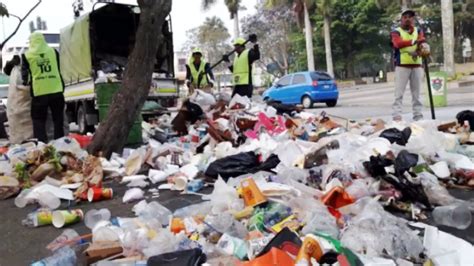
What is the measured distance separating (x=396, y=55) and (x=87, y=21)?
A: 6578 mm

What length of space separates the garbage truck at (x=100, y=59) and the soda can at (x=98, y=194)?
5.29 meters

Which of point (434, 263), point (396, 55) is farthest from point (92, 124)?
point (434, 263)

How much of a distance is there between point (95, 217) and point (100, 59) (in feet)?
26.2

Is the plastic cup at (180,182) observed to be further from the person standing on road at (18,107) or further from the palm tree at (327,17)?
the palm tree at (327,17)

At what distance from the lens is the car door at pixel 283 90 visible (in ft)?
59.3

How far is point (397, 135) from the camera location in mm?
4938

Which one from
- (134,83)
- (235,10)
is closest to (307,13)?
(235,10)

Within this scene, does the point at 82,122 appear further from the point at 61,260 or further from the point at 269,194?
the point at 61,260

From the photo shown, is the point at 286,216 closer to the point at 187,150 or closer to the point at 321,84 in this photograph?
the point at 187,150

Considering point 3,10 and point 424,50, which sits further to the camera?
point 3,10

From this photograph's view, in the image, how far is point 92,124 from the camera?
34.1 feet

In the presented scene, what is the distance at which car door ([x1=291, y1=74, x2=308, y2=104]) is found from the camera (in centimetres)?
1753

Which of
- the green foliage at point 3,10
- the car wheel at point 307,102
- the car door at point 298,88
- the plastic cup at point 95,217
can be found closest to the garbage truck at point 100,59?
the green foliage at point 3,10

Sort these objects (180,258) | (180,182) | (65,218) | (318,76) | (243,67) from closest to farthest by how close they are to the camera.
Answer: (180,258), (65,218), (180,182), (243,67), (318,76)
